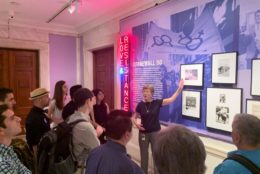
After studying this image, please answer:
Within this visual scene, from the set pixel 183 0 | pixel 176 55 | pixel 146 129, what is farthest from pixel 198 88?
pixel 183 0

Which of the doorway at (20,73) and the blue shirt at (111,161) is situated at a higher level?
the doorway at (20,73)

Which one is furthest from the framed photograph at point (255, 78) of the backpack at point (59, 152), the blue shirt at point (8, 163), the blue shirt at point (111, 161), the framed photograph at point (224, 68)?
the blue shirt at point (8, 163)

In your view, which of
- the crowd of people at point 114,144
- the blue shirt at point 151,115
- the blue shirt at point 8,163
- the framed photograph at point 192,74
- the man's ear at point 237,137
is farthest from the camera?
the blue shirt at point 151,115

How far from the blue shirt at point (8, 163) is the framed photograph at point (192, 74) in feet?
7.61

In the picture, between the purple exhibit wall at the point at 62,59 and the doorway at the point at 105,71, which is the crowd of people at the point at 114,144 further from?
the purple exhibit wall at the point at 62,59

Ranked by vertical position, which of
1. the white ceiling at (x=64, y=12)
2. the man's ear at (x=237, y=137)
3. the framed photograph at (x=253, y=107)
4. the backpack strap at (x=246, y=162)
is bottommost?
the backpack strap at (x=246, y=162)

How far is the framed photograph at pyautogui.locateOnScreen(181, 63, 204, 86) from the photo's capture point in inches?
122

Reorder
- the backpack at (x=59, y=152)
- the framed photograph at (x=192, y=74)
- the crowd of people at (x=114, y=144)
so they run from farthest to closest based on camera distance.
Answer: the framed photograph at (x=192, y=74) < the backpack at (x=59, y=152) < the crowd of people at (x=114, y=144)

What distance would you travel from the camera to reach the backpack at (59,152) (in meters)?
2.04

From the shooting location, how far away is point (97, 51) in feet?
20.0

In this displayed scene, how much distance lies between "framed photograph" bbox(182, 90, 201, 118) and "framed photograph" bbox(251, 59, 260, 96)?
739 mm

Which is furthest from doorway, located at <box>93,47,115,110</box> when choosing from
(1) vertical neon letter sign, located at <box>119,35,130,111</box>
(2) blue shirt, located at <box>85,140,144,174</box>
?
(2) blue shirt, located at <box>85,140,144,174</box>

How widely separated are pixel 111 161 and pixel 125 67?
3.24 metres

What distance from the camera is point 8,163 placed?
1301mm
